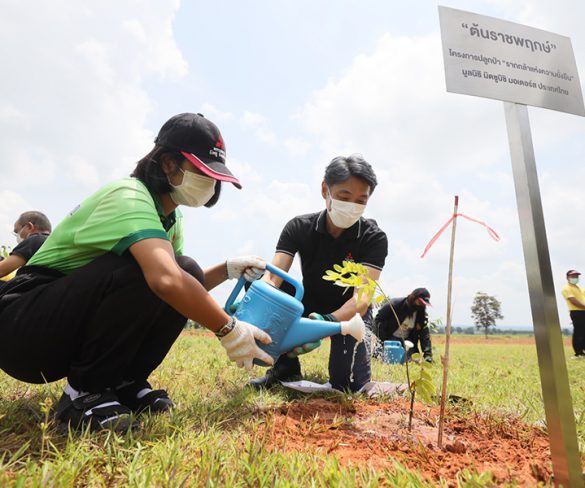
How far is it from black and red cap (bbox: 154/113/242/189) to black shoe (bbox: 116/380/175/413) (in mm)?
1143

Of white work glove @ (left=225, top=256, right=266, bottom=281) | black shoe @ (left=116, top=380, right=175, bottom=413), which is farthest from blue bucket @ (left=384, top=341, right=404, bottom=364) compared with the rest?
black shoe @ (left=116, top=380, right=175, bottom=413)

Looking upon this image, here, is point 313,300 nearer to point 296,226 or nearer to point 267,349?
point 296,226

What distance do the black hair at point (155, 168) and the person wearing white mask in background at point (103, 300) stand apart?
42mm

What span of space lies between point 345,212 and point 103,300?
1.80 m

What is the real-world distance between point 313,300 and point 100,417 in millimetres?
1978

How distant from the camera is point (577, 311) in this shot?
8.15m

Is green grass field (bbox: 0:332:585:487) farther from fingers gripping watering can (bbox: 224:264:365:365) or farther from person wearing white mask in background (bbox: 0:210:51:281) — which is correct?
person wearing white mask in background (bbox: 0:210:51:281)

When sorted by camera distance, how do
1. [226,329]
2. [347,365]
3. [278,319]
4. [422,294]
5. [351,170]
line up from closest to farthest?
[226,329]
[278,319]
[347,365]
[351,170]
[422,294]

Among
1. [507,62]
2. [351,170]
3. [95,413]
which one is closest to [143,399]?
[95,413]

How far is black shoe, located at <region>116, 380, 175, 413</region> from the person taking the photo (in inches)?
78.9

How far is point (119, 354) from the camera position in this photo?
182 centimetres

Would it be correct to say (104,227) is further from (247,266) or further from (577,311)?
(577,311)

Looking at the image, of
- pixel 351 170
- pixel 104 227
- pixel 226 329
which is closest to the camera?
pixel 104 227

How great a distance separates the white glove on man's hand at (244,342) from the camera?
192 centimetres
